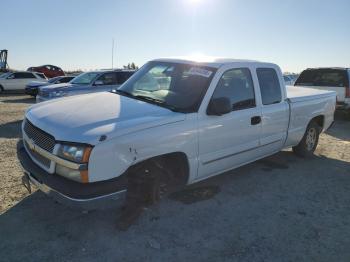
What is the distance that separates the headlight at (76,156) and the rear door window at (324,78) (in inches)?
391

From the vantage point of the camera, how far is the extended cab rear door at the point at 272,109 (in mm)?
5348

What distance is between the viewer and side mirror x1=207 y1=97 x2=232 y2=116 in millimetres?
4285

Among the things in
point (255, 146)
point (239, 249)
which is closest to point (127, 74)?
point (255, 146)

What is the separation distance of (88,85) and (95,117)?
8.44 m

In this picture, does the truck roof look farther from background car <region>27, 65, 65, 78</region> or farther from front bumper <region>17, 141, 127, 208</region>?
background car <region>27, 65, 65, 78</region>

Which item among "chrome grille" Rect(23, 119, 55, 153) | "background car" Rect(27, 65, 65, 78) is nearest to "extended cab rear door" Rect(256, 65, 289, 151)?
"chrome grille" Rect(23, 119, 55, 153)

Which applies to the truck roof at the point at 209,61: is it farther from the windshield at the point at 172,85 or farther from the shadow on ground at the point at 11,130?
the shadow on ground at the point at 11,130

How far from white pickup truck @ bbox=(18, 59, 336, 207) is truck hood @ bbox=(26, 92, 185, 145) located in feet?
0.03

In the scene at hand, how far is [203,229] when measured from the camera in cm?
402

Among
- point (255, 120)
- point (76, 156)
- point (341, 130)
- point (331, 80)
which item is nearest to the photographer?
point (76, 156)

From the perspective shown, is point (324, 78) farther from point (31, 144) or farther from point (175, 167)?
point (31, 144)

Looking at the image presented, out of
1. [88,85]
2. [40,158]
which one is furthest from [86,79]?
[40,158]

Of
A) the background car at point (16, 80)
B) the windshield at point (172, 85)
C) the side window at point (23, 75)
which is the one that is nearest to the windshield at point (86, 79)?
the windshield at point (172, 85)

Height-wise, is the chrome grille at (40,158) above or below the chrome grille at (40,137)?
below
